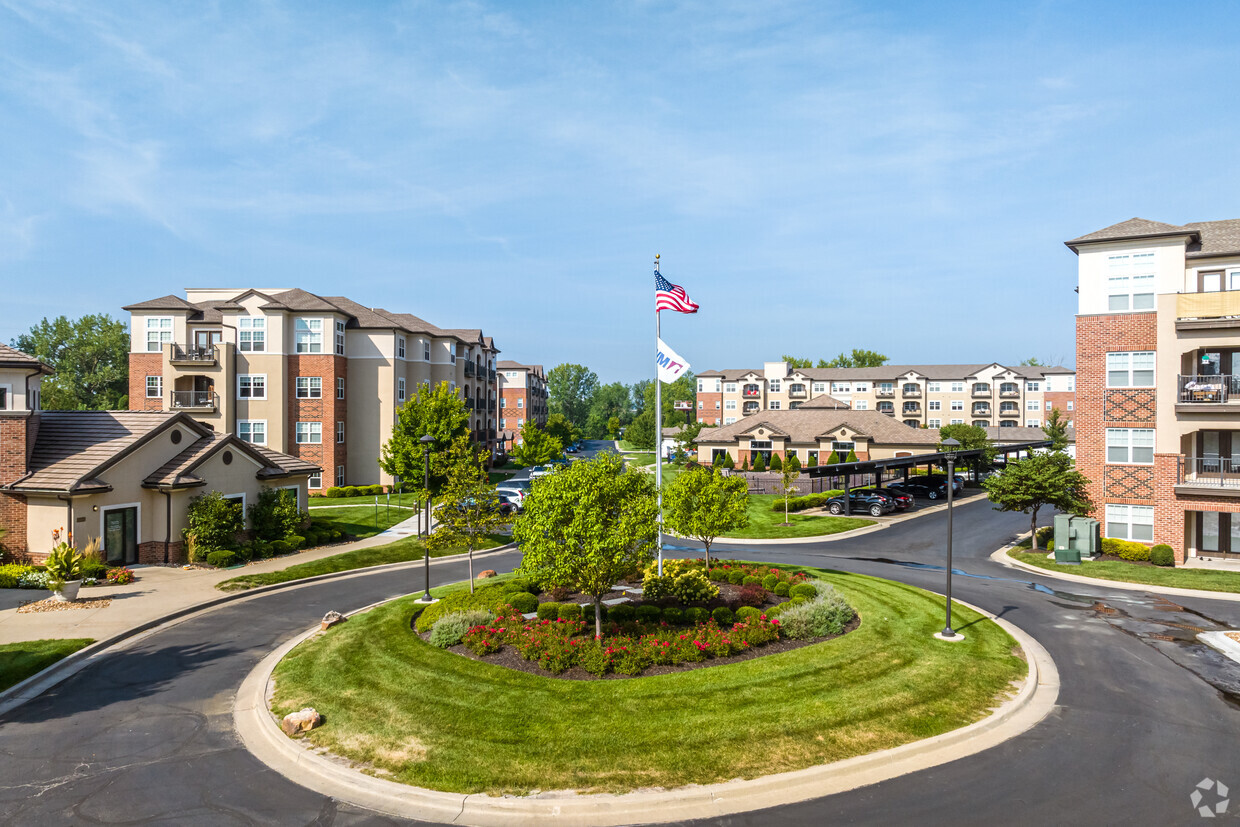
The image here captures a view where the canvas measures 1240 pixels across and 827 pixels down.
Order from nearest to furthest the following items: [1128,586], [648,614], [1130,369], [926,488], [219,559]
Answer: [648,614] → [1128,586] → [219,559] → [1130,369] → [926,488]

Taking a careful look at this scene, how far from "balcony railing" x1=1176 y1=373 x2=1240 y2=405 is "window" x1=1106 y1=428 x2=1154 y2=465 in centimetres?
191

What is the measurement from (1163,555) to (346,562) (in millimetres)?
32537

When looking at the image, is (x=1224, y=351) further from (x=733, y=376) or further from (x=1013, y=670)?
(x=733, y=376)

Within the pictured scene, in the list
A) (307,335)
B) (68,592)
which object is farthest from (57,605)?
(307,335)

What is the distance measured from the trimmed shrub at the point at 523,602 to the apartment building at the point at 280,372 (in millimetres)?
32912

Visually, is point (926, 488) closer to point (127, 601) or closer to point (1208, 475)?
point (1208, 475)

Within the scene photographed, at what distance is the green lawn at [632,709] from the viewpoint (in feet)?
33.3

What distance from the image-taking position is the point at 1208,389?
26453 millimetres

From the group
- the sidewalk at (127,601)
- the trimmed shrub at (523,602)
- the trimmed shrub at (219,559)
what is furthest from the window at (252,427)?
the trimmed shrub at (523,602)

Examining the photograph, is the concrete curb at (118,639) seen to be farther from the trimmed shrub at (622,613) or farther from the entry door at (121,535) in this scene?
the trimmed shrub at (622,613)

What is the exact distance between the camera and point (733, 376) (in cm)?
10794

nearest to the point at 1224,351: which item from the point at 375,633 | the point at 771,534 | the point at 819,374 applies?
the point at 771,534

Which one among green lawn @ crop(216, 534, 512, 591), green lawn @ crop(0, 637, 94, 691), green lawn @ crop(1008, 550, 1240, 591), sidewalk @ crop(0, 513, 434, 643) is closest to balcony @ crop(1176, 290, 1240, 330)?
green lawn @ crop(1008, 550, 1240, 591)

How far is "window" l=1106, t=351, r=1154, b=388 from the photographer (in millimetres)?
28000
